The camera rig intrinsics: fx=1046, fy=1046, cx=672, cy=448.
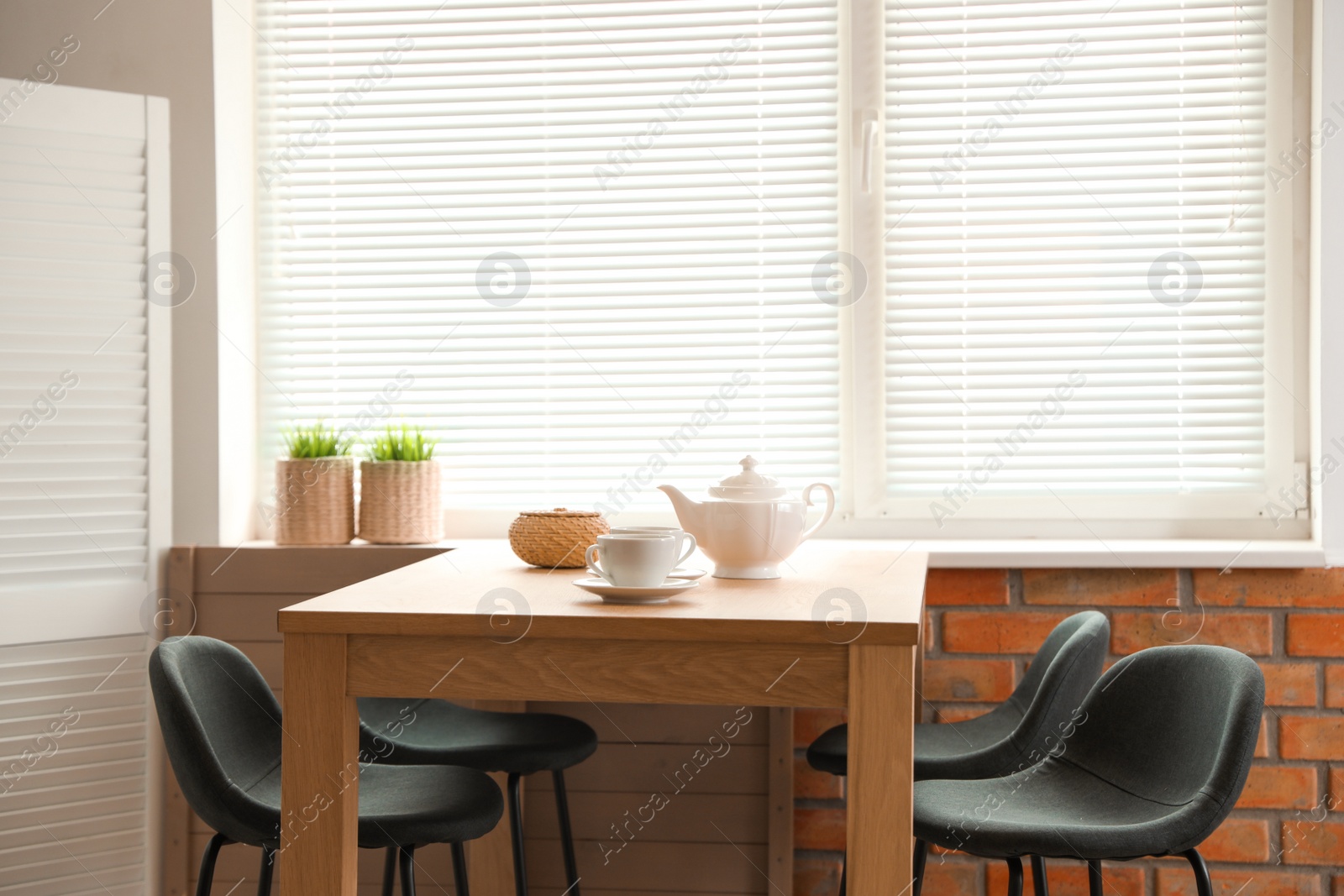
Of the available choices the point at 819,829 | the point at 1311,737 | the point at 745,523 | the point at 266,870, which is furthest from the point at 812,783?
the point at 266,870

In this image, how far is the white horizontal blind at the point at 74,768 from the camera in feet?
6.58

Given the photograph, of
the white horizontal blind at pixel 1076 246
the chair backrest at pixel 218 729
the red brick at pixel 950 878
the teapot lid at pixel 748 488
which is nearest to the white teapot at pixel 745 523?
the teapot lid at pixel 748 488

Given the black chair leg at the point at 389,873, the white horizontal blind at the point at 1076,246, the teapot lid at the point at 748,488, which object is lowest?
the black chair leg at the point at 389,873

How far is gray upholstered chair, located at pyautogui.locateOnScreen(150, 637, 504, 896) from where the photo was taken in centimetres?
139

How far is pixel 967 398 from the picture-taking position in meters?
2.31

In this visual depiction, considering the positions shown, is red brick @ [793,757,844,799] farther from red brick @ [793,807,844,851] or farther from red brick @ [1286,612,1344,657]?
red brick @ [1286,612,1344,657]

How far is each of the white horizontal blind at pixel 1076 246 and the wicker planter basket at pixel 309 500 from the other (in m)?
1.21

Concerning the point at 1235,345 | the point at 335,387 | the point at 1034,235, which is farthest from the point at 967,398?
the point at 335,387

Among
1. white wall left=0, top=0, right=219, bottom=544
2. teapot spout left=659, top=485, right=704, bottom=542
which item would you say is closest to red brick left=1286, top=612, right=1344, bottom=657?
teapot spout left=659, top=485, right=704, bottom=542

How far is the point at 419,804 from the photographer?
1.45 m

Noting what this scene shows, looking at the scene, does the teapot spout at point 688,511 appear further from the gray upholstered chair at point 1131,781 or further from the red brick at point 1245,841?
the red brick at point 1245,841

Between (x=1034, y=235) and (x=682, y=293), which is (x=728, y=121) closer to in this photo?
(x=682, y=293)

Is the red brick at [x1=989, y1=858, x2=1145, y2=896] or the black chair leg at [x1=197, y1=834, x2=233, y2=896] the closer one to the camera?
the black chair leg at [x1=197, y1=834, x2=233, y2=896]

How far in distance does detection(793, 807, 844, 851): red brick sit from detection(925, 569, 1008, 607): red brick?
0.50 m
